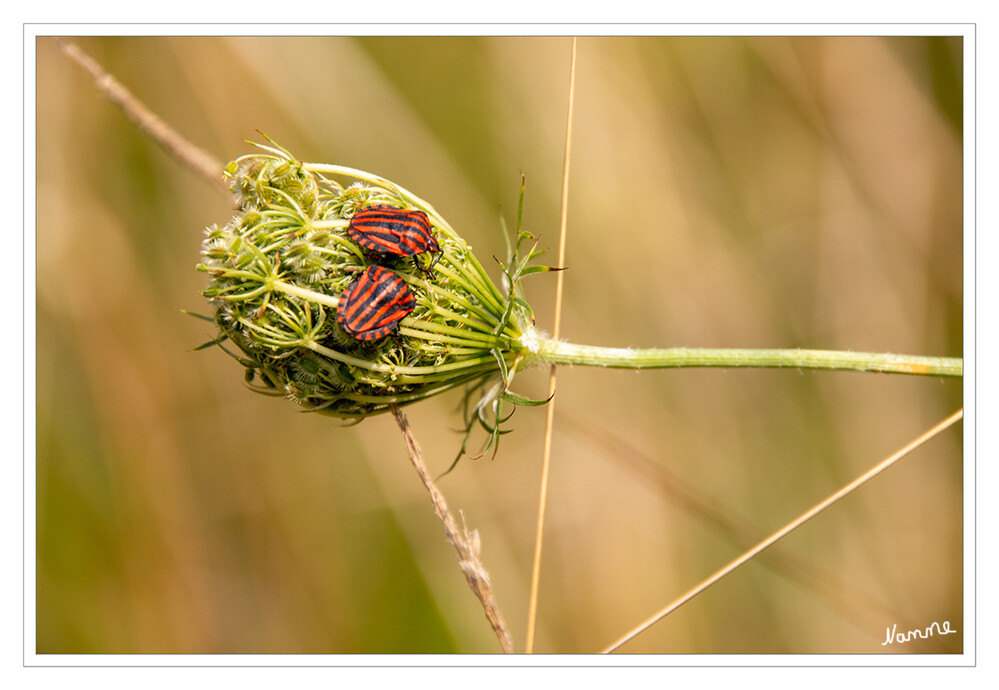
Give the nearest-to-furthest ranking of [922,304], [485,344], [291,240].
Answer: [291,240] < [485,344] < [922,304]

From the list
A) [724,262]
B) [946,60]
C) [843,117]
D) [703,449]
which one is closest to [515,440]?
[703,449]

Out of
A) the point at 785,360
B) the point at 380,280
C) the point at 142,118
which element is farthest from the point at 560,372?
the point at 142,118

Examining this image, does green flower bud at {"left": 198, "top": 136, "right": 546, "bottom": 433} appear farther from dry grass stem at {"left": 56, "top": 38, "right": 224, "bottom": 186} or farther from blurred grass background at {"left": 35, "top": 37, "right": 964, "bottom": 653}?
blurred grass background at {"left": 35, "top": 37, "right": 964, "bottom": 653}

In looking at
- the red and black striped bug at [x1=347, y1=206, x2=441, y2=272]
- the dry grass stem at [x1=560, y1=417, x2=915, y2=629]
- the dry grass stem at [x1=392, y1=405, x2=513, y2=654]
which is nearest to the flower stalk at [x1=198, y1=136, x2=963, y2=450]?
the red and black striped bug at [x1=347, y1=206, x2=441, y2=272]

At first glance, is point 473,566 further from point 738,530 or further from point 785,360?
point 738,530

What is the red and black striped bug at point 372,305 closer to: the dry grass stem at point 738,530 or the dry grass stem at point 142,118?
the dry grass stem at point 142,118

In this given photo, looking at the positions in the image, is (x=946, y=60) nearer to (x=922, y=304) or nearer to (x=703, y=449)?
(x=922, y=304)
